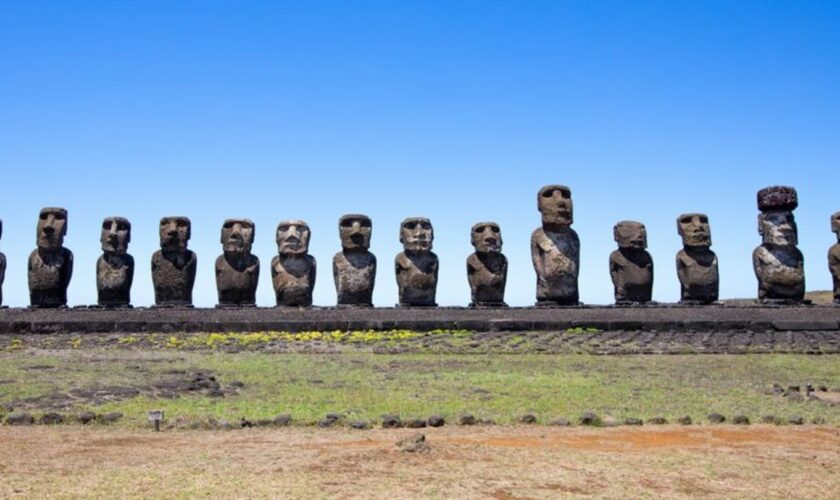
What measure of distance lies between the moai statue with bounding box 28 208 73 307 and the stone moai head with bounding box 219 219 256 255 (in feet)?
13.2

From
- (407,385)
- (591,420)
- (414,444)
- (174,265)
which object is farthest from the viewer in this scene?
(174,265)

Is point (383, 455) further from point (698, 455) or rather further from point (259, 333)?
point (259, 333)

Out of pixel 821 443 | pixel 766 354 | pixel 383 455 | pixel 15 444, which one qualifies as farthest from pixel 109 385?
pixel 766 354

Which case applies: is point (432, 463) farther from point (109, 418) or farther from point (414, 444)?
point (109, 418)

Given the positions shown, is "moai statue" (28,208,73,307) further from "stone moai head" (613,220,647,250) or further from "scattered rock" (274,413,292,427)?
"scattered rock" (274,413,292,427)

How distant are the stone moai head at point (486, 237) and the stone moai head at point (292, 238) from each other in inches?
168

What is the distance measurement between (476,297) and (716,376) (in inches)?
437

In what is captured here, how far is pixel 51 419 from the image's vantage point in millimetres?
8984

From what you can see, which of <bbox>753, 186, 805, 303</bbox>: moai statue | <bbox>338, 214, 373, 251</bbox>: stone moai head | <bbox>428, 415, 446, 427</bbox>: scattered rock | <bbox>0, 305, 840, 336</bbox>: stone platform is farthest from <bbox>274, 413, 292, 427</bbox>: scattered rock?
<bbox>753, 186, 805, 303</bbox>: moai statue

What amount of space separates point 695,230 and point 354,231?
8613mm

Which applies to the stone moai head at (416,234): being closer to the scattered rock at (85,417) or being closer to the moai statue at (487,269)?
the moai statue at (487,269)

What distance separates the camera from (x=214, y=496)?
6062 mm

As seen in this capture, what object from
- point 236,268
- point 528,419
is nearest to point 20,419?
point 528,419

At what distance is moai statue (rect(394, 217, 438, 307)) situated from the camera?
76.2 feet
